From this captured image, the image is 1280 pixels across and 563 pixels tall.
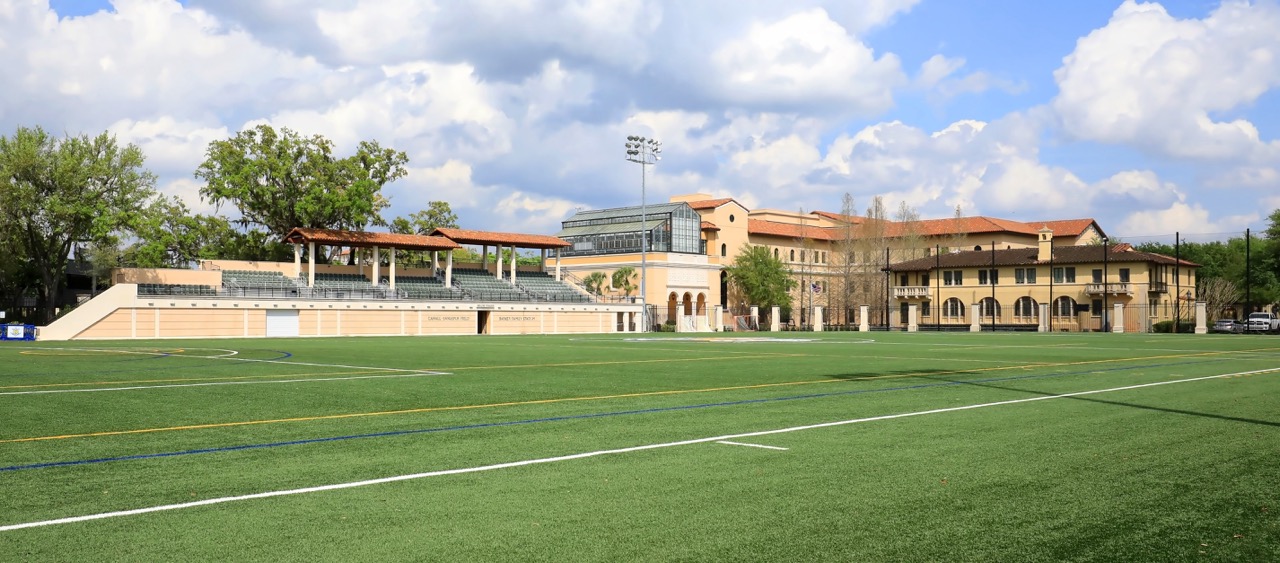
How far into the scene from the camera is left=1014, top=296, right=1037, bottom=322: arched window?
99875 mm

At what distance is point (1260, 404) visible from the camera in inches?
602

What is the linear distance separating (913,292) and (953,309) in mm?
4457

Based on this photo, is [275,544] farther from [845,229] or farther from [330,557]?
[845,229]

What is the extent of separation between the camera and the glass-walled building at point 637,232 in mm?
105625

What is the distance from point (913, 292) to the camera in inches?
4193

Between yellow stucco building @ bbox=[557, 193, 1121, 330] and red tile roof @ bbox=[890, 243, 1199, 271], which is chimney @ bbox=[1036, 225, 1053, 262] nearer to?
red tile roof @ bbox=[890, 243, 1199, 271]

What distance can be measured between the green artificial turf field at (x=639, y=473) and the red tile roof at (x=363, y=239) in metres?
57.4

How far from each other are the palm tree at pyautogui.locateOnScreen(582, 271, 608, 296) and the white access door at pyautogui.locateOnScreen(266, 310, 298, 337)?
35.5 m

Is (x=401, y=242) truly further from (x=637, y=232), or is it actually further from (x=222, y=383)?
(x=222, y=383)

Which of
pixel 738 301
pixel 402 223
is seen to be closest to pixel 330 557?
pixel 402 223

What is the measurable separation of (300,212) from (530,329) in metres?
20.0

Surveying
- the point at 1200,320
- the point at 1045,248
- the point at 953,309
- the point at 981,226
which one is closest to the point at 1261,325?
the point at 1200,320

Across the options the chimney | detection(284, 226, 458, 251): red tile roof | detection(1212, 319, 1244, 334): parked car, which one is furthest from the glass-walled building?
detection(1212, 319, 1244, 334): parked car

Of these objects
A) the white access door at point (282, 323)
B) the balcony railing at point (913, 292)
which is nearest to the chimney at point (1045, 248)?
the balcony railing at point (913, 292)
